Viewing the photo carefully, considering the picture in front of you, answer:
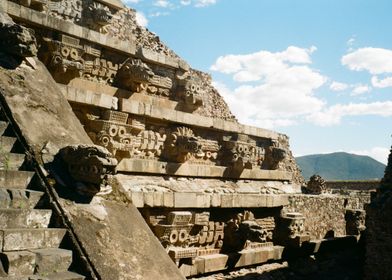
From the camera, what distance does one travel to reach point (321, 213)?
56.7ft

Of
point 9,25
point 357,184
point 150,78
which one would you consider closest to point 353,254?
point 150,78

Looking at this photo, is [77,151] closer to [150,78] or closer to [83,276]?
[83,276]

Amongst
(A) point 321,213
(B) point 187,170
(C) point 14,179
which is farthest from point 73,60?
(A) point 321,213

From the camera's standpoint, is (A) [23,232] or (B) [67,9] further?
(B) [67,9]

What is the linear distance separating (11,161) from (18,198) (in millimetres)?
498

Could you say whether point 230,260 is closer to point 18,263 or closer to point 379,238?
point 18,263

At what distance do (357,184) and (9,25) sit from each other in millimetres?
37382

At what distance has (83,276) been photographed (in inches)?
147

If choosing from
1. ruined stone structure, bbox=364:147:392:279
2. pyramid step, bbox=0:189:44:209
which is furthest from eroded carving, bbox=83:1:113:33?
ruined stone structure, bbox=364:147:392:279

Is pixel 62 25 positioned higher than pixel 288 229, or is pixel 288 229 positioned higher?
pixel 62 25

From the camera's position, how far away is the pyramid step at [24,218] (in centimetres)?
378

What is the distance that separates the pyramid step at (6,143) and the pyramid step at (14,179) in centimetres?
30

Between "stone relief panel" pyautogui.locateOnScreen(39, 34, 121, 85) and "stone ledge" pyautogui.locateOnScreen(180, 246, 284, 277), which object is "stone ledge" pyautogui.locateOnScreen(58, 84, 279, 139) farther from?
"stone ledge" pyautogui.locateOnScreen(180, 246, 284, 277)

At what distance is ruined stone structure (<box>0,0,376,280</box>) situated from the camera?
4.45 m
